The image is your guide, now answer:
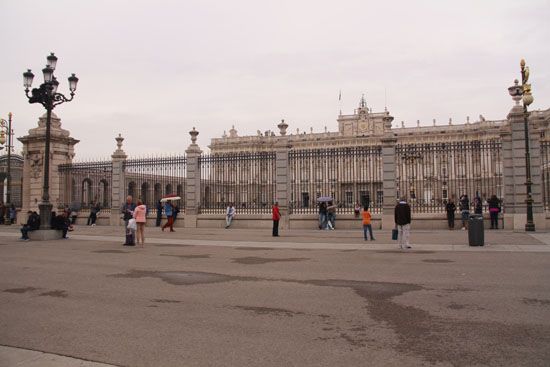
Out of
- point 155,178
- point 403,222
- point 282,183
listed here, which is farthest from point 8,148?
point 403,222

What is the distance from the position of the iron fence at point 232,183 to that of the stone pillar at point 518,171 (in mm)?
11150

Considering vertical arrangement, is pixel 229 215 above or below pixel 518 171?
below

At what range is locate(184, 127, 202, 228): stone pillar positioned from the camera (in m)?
24.9

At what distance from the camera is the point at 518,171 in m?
20.4

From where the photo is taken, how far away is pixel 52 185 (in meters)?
28.0

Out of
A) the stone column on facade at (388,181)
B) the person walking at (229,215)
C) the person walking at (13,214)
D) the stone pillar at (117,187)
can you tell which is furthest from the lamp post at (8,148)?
the stone column on facade at (388,181)

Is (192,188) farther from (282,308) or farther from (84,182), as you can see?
(282,308)

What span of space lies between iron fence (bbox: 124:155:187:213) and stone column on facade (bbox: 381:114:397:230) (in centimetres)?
1059

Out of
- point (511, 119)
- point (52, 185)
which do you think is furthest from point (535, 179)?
point (52, 185)

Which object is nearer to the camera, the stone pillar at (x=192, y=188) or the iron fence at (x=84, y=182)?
the stone pillar at (x=192, y=188)

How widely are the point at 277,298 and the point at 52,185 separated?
24615 mm

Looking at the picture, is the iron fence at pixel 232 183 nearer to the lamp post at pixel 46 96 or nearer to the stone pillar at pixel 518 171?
the lamp post at pixel 46 96

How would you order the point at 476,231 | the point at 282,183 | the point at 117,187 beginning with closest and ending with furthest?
the point at 476,231 → the point at 282,183 → the point at 117,187

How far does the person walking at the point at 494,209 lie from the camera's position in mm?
20125
